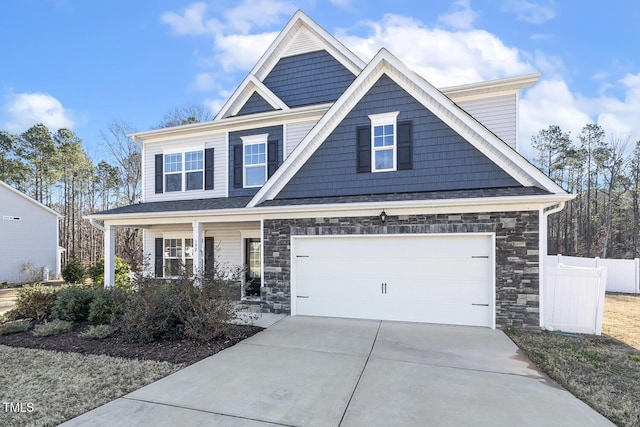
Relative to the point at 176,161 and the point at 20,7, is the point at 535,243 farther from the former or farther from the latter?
the point at 20,7

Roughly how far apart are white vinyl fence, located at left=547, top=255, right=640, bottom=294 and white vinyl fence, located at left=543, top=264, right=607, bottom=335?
7728 mm

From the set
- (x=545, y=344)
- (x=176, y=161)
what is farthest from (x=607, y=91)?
(x=176, y=161)

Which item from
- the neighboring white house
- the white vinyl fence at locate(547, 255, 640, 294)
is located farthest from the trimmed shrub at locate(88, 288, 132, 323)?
the white vinyl fence at locate(547, 255, 640, 294)

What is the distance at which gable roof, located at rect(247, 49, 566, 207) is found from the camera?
7543 mm

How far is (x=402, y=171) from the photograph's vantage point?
847 centimetres

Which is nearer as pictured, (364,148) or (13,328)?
(13,328)

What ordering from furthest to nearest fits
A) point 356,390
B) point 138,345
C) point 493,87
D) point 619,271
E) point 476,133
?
point 619,271 < point 493,87 < point 476,133 < point 138,345 < point 356,390

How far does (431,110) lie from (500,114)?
2.93 metres

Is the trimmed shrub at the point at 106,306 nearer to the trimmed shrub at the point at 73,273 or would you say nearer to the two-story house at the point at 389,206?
the two-story house at the point at 389,206

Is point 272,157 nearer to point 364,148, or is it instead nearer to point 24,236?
point 364,148

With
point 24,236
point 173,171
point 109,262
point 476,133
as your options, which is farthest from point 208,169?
point 24,236

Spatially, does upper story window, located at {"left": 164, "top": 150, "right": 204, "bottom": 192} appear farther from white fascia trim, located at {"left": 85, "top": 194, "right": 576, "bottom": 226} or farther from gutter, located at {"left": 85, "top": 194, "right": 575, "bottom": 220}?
gutter, located at {"left": 85, "top": 194, "right": 575, "bottom": 220}

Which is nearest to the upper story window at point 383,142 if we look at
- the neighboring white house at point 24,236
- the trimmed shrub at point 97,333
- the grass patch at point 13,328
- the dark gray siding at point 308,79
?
the dark gray siding at point 308,79

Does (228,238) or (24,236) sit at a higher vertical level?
(228,238)
